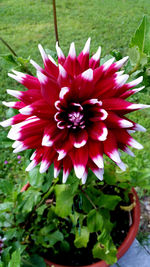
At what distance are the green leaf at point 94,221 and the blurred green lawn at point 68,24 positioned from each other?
5.45 ft

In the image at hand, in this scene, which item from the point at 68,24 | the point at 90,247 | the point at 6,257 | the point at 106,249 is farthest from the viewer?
the point at 68,24

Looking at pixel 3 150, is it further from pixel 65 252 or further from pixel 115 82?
pixel 115 82

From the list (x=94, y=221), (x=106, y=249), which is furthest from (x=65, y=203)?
(x=106, y=249)

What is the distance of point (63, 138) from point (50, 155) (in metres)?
0.06

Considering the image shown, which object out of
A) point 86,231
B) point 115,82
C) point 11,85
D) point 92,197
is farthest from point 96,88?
point 11,85

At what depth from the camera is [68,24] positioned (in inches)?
148

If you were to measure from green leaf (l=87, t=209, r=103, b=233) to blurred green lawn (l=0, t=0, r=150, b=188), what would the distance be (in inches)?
65.4

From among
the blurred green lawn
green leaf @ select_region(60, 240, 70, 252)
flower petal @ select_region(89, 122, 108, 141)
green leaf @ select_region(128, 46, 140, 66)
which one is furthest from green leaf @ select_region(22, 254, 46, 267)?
the blurred green lawn

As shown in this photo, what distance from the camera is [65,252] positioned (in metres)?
1.49

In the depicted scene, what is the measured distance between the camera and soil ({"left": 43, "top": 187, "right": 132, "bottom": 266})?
4.88 feet

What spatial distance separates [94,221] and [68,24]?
3.14m

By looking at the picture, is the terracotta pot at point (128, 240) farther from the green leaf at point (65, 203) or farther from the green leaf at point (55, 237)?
the green leaf at point (65, 203)

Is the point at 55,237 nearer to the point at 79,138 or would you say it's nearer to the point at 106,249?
the point at 106,249

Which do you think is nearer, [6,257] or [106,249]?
[6,257]
